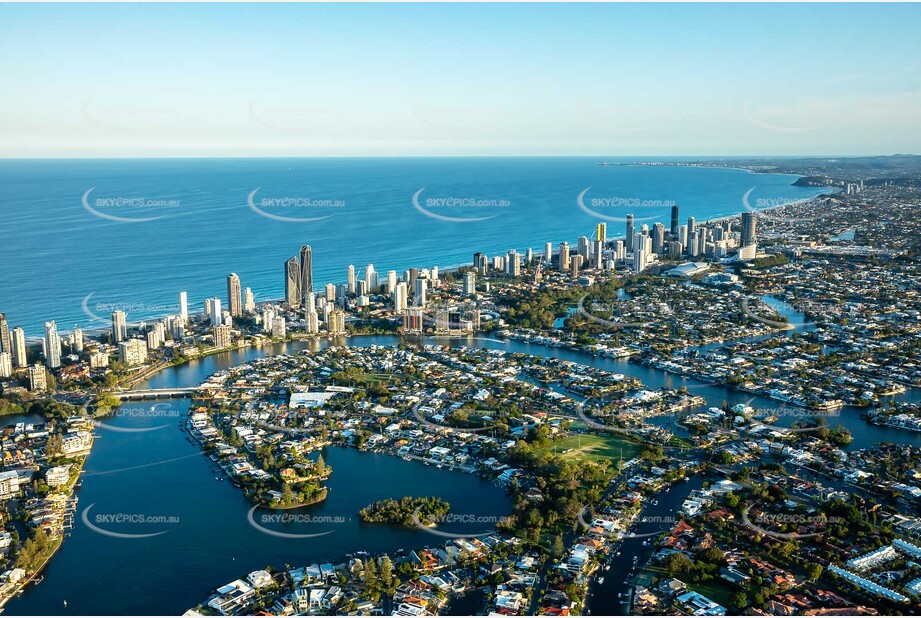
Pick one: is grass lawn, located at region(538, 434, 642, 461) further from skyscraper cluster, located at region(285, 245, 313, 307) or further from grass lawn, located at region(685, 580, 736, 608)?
skyscraper cluster, located at region(285, 245, 313, 307)

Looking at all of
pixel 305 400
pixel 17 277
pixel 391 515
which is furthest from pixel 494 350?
pixel 17 277

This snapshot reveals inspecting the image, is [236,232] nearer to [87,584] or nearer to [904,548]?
[87,584]

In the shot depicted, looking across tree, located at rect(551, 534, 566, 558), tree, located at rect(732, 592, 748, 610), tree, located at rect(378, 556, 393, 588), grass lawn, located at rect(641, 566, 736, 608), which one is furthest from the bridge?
tree, located at rect(732, 592, 748, 610)

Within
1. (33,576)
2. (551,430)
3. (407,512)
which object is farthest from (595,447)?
(33,576)

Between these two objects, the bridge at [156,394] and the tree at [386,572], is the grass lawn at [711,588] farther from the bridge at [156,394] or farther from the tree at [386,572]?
the bridge at [156,394]

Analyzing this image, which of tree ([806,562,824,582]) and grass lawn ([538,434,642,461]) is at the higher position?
grass lawn ([538,434,642,461])

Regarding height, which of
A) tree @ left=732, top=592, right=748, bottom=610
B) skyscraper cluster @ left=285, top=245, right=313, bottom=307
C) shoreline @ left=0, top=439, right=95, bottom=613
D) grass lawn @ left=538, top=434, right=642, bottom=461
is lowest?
shoreline @ left=0, top=439, right=95, bottom=613

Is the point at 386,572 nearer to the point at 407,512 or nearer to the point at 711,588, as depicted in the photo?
the point at 407,512
